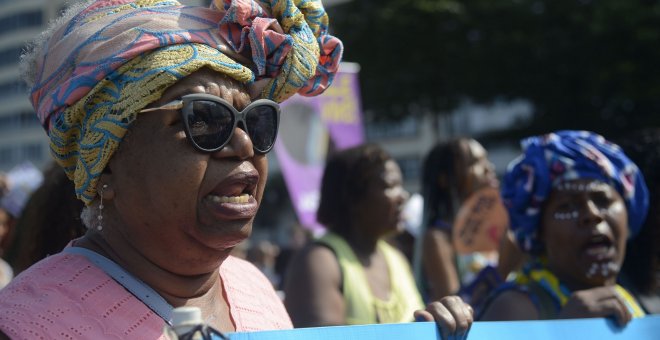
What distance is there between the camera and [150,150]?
185cm

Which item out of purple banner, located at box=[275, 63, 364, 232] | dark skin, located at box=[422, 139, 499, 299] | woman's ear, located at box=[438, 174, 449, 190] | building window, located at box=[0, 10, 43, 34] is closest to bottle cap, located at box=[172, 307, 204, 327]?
dark skin, located at box=[422, 139, 499, 299]

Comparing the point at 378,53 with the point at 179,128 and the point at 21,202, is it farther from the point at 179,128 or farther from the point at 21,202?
the point at 179,128

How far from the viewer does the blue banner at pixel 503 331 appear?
A: 72.3 inches

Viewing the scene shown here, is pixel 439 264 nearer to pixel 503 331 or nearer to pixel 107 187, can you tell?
pixel 503 331

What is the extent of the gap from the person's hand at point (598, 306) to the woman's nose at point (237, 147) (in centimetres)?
128

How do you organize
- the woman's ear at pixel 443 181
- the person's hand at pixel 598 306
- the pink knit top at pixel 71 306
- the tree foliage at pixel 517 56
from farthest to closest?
the tree foliage at pixel 517 56
the woman's ear at pixel 443 181
the person's hand at pixel 598 306
the pink knit top at pixel 71 306

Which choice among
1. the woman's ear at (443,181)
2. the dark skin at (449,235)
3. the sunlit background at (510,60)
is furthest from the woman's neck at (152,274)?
the sunlit background at (510,60)

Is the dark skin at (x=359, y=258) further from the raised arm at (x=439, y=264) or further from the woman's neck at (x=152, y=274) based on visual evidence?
the woman's neck at (x=152, y=274)

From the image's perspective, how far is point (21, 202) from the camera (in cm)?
561

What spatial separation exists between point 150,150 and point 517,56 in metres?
21.7

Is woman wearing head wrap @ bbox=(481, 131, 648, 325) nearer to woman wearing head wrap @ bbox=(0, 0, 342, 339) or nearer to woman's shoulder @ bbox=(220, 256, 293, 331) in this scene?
woman's shoulder @ bbox=(220, 256, 293, 331)

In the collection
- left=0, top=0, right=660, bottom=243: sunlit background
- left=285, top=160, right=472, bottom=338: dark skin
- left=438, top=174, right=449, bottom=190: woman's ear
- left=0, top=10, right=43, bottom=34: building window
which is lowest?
left=0, top=10, right=43, bottom=34: building window

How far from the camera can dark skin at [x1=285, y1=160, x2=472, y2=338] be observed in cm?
373

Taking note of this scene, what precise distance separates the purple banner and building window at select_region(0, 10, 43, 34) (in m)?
55.5
